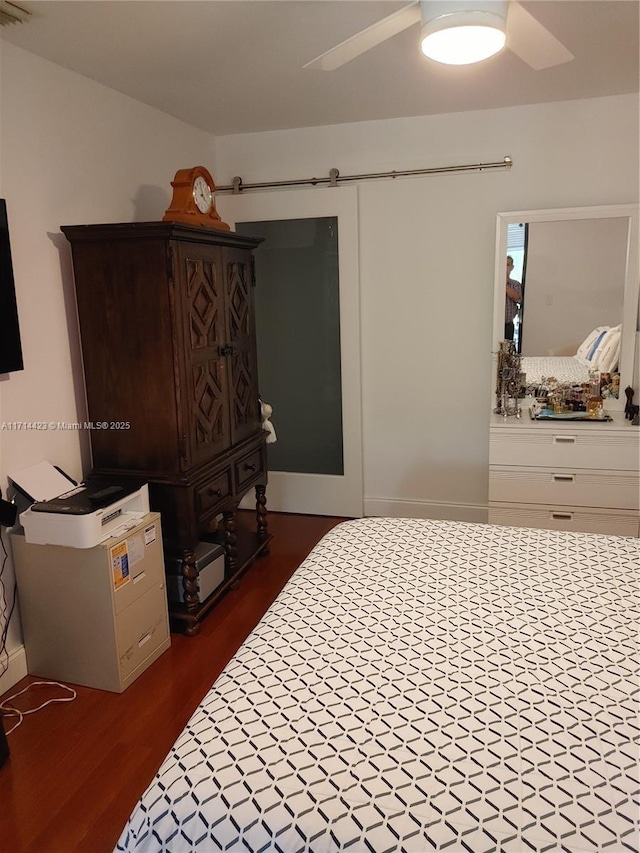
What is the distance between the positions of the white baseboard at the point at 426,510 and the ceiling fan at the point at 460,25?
8.66 feet

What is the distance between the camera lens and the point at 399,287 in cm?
381

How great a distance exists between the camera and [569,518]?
3.28 m

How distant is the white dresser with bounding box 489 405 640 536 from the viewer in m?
3.16

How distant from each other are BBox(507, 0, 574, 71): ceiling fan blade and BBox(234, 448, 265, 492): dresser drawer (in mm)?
2091

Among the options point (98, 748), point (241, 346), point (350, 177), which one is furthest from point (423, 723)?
point (350, 177)

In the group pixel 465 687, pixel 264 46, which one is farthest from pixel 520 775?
pixel 264 46

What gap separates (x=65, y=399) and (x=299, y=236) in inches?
74.0

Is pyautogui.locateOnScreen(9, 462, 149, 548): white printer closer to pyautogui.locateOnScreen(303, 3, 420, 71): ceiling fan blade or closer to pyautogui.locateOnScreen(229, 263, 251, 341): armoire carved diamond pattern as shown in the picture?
pyautogui.locateOnScreen(229, 263, 251, 341): armoire carved diamond pattern

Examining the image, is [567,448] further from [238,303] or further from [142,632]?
[142,632]

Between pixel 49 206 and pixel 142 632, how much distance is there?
174 centimetres

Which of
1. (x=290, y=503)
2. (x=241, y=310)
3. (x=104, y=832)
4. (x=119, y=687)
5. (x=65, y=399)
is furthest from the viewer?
(x=290, y=503)

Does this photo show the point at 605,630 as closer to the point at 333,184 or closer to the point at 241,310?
the point at 241,310

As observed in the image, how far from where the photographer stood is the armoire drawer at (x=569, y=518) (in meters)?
3.22

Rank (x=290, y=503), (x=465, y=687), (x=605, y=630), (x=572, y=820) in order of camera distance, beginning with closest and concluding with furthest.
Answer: (x=572, y=820) → (x=465, y=687) → (x=605, y=630) → (x=290, y=503)
